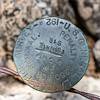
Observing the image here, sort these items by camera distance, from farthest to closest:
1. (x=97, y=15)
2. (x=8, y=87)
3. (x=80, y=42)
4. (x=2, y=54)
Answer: (x=97, y=15) → (x=2, y=54) → (x=8, y=87) → (x=80, y=42)

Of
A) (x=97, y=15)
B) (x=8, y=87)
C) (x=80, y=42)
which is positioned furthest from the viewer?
(x=97, y=15)

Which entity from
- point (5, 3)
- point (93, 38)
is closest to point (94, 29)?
point (93, 38)

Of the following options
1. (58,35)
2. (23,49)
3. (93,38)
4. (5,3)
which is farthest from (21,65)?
(93,38)

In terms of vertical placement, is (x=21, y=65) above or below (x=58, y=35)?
below

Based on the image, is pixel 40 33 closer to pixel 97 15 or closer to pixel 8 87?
pixel 8 87

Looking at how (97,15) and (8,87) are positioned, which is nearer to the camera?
(8,87)

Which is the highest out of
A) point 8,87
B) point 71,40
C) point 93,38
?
point 71,40

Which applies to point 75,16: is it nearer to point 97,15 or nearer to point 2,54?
point 97,15
